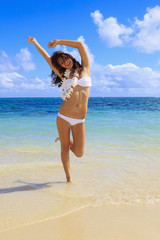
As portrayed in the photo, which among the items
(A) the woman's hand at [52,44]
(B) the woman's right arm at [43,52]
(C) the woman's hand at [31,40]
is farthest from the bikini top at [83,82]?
(C) the woman's hand at [31,40]

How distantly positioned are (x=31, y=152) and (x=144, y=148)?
3.04 metres

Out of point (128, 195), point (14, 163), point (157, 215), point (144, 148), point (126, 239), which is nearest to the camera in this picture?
point (126, 239)

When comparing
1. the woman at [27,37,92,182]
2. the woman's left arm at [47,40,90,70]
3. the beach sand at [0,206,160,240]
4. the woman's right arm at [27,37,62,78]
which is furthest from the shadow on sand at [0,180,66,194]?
the woman's left arm at [47,40,90,70]

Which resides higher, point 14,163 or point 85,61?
point 85,61

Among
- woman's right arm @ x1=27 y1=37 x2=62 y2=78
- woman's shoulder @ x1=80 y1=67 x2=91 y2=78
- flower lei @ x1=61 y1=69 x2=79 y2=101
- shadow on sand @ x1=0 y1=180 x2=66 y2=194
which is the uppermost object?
woman's right arm @ x1=27 y1=37 x2=62 y2=78

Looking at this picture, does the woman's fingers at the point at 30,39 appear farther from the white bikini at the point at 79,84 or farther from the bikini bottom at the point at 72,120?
the bikini bottom at the point at 72,120

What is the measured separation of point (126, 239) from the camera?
89.5 inches

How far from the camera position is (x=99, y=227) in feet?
8.17

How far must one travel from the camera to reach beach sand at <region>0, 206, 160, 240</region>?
7.67ft

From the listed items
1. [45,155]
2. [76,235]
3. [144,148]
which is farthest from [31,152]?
[76,235]

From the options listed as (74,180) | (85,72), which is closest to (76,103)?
(85,72)

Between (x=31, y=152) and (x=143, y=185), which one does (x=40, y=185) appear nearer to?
(x=143, y=185)

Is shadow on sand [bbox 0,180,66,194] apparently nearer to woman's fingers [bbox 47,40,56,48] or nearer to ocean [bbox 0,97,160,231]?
ocean [bbox 0,97,160,231]

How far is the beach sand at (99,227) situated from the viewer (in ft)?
7.67
